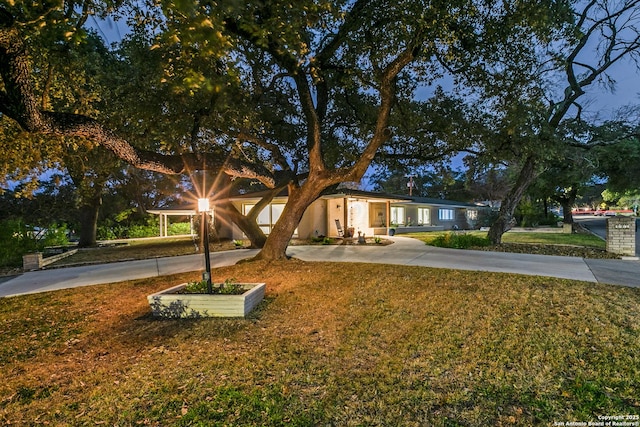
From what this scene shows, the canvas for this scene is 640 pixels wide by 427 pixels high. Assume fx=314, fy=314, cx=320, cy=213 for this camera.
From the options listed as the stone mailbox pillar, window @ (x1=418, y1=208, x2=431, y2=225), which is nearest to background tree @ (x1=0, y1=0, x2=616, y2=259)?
the stone mailbox pillar

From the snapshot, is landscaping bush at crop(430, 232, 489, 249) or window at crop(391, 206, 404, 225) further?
window at crop(391, 206, 404, 225)

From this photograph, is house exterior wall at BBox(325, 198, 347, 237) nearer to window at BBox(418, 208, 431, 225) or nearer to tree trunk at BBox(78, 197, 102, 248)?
window at BBox(418, 208, 431, 225)

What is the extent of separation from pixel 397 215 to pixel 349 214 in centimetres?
720

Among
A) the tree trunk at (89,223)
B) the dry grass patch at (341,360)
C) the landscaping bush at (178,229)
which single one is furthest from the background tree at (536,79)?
the landscaping bush at (178,229)

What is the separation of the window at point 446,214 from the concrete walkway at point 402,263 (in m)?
16.3

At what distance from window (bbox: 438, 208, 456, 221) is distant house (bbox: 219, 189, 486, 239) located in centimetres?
103

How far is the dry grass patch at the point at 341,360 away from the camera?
8.02 ft

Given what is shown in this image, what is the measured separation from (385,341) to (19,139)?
7.87 metres

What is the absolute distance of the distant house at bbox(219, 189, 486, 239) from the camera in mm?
15102

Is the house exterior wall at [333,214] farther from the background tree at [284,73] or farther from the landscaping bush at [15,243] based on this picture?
the landscaping bush at [15,243]

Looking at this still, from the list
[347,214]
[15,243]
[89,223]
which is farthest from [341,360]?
[89,223]

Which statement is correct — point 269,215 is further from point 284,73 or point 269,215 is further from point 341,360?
point 341,360

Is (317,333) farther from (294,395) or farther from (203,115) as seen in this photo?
Result: (203,115)

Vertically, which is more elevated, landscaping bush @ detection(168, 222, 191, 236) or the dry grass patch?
landscaping bush @ detection(168, 222, 191, 236)
